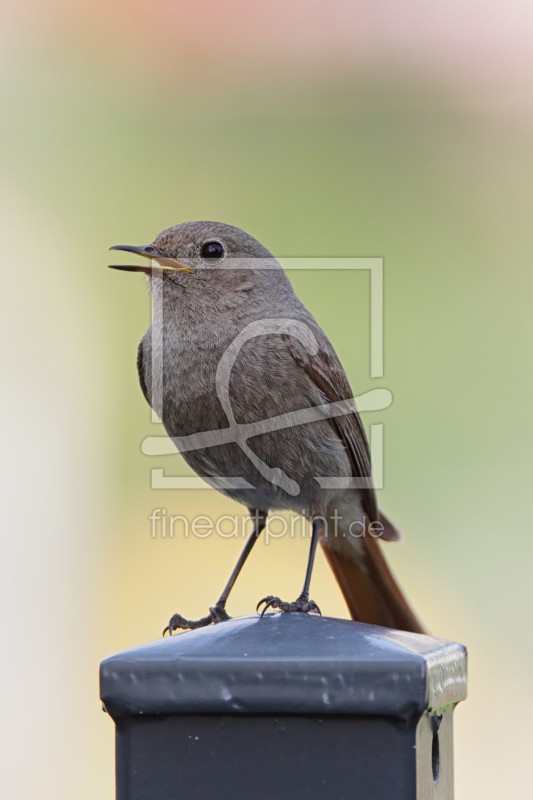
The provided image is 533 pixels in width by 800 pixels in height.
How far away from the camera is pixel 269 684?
144cm

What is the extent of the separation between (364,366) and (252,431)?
214 centimetres

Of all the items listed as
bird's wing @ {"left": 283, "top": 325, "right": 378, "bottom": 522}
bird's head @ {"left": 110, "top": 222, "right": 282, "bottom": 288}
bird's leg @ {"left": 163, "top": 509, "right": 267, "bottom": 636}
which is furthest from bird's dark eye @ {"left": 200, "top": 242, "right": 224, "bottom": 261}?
bird's leg @ {"left": 163, "top": 509, "right": 267, "bottom": 636}

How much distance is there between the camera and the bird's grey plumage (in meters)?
2.93

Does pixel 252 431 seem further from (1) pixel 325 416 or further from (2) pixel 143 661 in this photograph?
(2) pixel 143 661

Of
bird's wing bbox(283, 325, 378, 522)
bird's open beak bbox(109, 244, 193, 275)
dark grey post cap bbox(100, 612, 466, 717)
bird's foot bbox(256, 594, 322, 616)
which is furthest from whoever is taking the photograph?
bird's open beak bbox(109, 244, 193, 275)

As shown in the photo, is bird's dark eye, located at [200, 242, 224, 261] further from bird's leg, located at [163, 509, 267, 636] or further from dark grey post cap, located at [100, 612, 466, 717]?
dark grey post cap, located at [100, 612, 466, 717]

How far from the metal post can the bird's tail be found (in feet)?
6.02

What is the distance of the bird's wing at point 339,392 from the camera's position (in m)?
3.09

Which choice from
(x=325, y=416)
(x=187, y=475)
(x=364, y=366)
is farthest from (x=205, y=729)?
(x=364, y=366)

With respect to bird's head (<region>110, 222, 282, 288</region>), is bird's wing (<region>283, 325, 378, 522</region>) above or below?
below

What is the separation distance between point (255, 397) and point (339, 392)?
0.47 m
